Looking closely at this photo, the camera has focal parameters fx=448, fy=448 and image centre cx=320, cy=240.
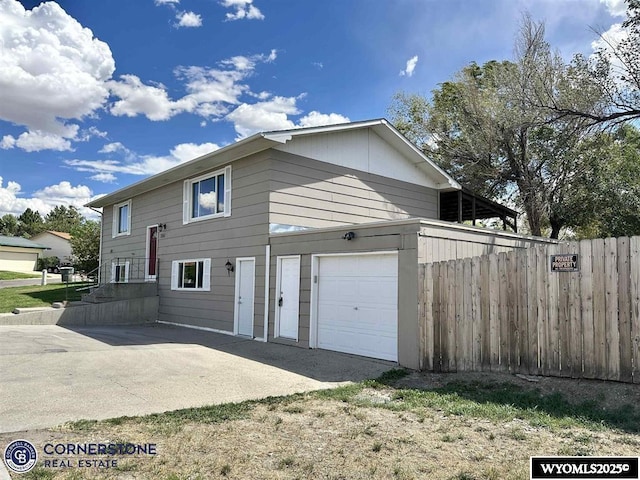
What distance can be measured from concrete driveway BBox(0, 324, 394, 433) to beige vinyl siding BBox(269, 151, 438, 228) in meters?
3.63

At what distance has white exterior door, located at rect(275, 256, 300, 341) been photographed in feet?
34.5

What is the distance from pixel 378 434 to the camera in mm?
4512

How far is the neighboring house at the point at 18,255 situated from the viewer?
41.5m

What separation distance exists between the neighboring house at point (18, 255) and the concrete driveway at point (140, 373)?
36293 millimetres

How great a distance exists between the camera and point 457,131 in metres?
19.5

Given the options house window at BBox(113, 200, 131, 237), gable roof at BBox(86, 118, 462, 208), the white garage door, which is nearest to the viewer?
the white garage door

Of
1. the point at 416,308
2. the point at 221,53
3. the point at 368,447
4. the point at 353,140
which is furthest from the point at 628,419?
the point at 221,53

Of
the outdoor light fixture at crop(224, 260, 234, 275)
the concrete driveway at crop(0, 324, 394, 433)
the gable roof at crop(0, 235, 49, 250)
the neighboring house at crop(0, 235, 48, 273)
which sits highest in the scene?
the gable roof at crop(0, 235, 49, 250)

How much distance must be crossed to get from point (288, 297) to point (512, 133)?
36.8 feet

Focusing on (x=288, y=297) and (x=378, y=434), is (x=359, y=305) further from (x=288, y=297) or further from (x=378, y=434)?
(x=378, y=434)

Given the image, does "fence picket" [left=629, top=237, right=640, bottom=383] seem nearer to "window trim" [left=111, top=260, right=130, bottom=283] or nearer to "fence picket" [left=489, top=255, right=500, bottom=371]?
"fence picket" [left=489, top=255, right=500, bottom=371]

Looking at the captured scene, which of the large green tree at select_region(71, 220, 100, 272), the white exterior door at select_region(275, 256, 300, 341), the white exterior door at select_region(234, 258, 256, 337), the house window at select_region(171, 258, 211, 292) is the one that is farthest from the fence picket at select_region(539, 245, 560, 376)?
the large green tree at select_region(71, 220, 100, 272)

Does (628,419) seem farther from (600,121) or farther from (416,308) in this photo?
(600,121)

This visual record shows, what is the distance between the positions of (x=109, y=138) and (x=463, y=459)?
77.7ft
